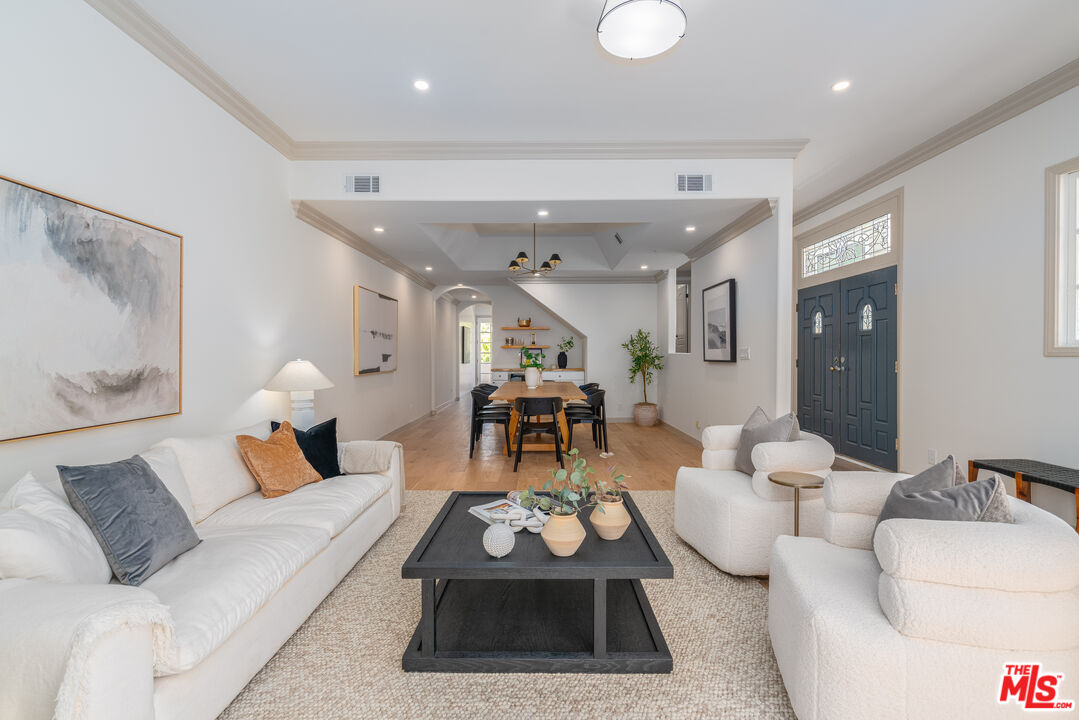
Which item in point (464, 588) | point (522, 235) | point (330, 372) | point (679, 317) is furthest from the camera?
point (679, 317)

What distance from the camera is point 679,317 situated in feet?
27.9

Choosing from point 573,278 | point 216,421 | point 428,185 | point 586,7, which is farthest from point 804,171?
point 216,421

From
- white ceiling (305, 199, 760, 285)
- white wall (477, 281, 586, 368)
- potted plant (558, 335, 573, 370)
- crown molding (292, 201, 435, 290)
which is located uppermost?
white ceiling (305, 199, 760, 285)

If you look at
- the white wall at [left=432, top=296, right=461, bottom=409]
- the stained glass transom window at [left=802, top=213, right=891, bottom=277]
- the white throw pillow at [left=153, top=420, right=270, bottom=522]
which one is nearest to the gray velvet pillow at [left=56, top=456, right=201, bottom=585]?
the white throw pillow at [left=153, top=420, right=270, bottom=522]

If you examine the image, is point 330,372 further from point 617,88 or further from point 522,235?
point 522,235

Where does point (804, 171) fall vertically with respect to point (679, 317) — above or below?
above

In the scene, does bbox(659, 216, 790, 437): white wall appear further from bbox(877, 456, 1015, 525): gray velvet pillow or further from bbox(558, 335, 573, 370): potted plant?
bbox(558, 335, 573, 370): potted plant

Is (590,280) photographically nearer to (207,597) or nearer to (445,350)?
(445,350)

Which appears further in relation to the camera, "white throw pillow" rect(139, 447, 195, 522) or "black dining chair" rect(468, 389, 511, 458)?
"black dining chair" rect(468, 389, 511, 458)

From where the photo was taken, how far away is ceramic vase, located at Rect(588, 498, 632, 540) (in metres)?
1.88

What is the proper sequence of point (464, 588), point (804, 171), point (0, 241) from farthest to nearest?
point (804, 171)
point (464, 588)
point (0, 241)

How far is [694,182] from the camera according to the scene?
12.6ft

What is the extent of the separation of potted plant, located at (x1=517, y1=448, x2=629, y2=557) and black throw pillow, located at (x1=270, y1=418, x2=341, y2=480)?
1.46m

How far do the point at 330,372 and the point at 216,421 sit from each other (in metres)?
1.59
